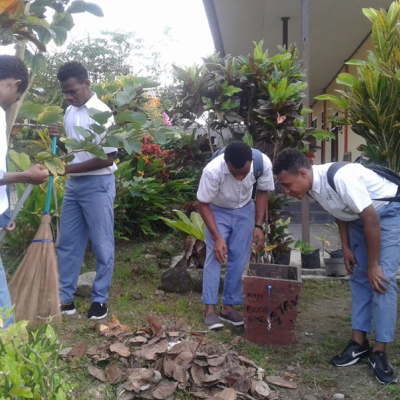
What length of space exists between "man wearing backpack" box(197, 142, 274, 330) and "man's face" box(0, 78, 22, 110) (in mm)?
1683

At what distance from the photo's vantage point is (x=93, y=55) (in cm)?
1847

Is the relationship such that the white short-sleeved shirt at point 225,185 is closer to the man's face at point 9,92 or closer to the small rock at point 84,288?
the small rock at point 84,288

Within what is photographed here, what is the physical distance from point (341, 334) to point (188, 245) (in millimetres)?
2006

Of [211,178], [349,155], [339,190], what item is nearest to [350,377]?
[339,190]

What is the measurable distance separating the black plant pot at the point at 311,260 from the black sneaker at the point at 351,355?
8.89ft

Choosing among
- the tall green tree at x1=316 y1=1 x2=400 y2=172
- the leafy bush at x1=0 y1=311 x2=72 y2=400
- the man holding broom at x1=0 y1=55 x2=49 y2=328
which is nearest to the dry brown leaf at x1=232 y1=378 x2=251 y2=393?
the man holding broom at x1=0 y1=55 x2=49 y2=328

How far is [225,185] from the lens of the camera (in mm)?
4289

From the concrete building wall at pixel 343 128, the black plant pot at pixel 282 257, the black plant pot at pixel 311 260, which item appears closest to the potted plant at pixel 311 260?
the black plant pot at pixel 311 260

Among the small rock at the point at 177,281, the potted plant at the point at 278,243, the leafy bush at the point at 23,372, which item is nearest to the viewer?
the leafy bush at the point at 23,372

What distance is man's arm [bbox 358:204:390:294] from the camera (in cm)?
332

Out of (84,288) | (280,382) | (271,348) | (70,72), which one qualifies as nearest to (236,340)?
(271,348)

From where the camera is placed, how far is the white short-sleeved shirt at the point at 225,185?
13.8 ft

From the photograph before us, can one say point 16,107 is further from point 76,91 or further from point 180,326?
point 180,326

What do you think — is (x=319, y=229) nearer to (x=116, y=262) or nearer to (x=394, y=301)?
(x=116, y=262)
